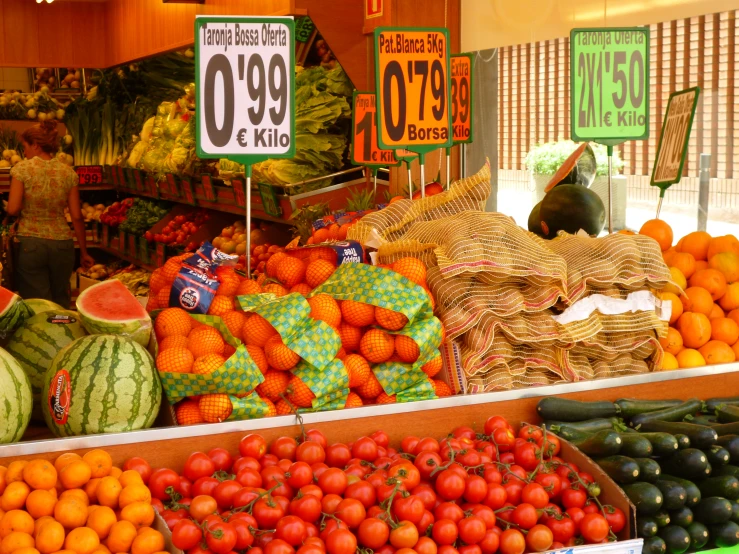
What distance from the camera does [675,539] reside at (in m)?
2.01

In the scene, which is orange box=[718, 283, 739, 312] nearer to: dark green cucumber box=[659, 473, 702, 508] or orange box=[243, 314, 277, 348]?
dark green cucumber box=[659, 473, 702, 508]

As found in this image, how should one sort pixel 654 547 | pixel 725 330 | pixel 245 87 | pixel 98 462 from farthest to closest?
pixel 725 330 < pixel 245 87 < pixel 654 547 < pixel 98 462

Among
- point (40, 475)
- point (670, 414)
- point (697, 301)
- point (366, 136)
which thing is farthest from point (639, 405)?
point (366, 136)

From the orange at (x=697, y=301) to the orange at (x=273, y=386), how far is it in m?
1.49

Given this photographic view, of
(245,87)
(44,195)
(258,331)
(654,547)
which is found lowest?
(654,547)

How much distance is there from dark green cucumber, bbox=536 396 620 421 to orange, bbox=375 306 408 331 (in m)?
0.47

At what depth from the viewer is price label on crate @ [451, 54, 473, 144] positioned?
185 inches

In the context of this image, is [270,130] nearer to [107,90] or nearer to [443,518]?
[443,518]

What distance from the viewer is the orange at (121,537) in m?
1.67

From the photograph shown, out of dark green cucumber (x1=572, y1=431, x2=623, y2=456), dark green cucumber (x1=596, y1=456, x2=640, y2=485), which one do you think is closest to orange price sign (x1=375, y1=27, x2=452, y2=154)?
dark green cucumber (x1=572, y1=431, x2=623, y2=456)

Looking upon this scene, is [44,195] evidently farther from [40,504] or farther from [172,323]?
[40,504]

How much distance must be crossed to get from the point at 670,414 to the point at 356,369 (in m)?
0.90

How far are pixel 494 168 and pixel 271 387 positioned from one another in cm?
439

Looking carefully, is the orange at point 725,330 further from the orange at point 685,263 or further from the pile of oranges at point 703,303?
the orange at point 685,263
